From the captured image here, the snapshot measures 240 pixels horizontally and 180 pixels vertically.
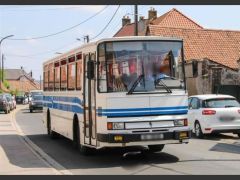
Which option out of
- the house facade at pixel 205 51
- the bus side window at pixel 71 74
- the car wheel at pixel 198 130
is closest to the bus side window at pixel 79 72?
the bus side window at pixel 71 74

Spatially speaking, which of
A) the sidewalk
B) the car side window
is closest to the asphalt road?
the sidewalk

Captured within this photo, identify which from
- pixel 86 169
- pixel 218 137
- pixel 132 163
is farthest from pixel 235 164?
pixel 218 137

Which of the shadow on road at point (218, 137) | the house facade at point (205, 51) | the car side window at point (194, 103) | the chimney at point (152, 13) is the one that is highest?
the chimney at point (152, 13)

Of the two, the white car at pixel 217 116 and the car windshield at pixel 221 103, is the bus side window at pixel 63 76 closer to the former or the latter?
the white car at pixel 217 116

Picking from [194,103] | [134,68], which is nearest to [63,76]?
[134,68]

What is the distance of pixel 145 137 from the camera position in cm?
1194

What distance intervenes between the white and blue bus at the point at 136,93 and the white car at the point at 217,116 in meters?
5.69

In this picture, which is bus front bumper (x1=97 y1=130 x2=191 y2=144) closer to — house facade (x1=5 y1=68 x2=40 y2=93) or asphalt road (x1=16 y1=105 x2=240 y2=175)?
asphalt road (x1=16 y1=105 x2=240 y2=175)

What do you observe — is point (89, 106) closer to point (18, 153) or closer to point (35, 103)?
point (18, 153)

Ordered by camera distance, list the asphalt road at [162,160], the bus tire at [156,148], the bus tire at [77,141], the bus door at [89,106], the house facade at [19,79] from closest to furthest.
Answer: the asphalt road at [162,160], the bus door at [89,106], the bus tire at [77,141], the bus tire at [156,148], the house facade at [19,79]

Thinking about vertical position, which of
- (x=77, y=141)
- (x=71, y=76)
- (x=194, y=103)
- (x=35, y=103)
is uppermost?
(x=71, y=76)

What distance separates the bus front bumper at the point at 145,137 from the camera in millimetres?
11797

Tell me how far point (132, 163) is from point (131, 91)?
68.2 inches

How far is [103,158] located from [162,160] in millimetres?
1596
